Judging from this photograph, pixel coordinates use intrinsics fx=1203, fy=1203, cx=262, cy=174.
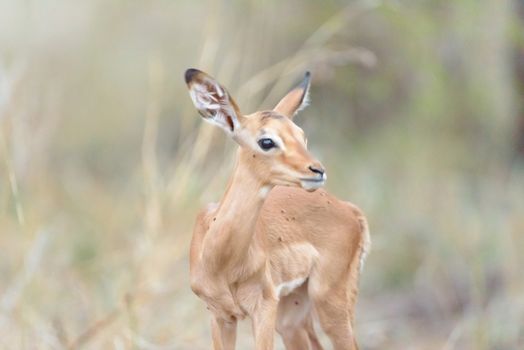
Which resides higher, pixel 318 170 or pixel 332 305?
pixel 318 170

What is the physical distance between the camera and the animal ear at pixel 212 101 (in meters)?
4.64

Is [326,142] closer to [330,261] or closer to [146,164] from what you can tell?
[146,164]

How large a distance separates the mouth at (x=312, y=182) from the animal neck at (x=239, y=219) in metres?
0.24

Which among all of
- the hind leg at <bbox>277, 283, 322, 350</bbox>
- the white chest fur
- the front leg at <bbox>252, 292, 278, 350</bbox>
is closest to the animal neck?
the front leg at <bbox>252, 292, 278, 350</bbox>

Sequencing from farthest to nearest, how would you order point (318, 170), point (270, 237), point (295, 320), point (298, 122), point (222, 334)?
point (298, 122), point (295, 320), point (270, 237), point (222, 334), point (318, 170)

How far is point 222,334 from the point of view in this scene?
4891 mm

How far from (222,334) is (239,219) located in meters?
0.53

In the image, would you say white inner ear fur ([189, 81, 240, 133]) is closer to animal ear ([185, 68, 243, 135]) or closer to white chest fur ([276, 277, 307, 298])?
animal ear ([185, 68, 243, 135])

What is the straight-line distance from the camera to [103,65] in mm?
14180

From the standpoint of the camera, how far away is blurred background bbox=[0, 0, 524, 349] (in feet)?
27.5

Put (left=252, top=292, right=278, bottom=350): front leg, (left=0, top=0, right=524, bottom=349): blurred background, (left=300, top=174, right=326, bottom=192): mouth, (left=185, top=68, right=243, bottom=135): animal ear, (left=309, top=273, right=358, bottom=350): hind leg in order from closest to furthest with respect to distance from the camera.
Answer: (left=300, top=174, right=326, bottom=192): mouth, (left=185, top=68, right=243, bottom=135): animal ear, (left=252, top=292, right=278, bottom=350): front leg, (left=309, top=273, right=358, bottom=350): hind leg, (left=0, top=0, right=524, bottom=349): blurred background

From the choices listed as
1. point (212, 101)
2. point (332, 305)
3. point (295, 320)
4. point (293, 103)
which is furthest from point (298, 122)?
point (212, 101)

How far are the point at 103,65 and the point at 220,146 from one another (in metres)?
2.46

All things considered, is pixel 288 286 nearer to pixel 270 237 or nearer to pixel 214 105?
pixel 270 237
